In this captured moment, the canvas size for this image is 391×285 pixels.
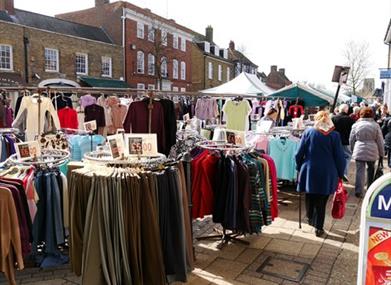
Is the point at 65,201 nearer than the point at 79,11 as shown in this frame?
Yes

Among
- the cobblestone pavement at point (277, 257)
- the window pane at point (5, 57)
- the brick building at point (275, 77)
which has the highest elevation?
the brick building at point (275, 77)

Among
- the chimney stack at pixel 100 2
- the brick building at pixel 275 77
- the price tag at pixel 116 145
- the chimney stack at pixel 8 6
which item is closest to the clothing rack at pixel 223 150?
the price tag at pixel 116 145

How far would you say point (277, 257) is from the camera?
451 cm

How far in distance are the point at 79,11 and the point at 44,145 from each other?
28455 millimetres

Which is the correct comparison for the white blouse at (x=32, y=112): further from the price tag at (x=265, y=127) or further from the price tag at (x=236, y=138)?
the price tag at (x=265, y=127)

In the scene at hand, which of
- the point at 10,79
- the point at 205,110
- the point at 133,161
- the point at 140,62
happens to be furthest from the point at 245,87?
the point at 140,62

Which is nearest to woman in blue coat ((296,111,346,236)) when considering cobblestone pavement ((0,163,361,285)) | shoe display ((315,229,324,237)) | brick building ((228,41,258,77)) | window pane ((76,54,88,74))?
shoe display ((315,229,324,237))

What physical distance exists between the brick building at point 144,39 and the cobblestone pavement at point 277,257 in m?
24.0

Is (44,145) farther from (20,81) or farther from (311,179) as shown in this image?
(20,81)

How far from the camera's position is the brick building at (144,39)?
27281 mm

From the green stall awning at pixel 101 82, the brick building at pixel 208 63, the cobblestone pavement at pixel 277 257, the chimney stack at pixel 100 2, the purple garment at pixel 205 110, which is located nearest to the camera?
the cobblestone pavement at pixel 277 257

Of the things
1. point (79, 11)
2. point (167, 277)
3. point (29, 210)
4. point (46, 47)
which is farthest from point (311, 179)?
point (79, 11)

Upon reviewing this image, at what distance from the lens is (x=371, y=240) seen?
1.90 metres

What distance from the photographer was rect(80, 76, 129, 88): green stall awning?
23.7 metres
